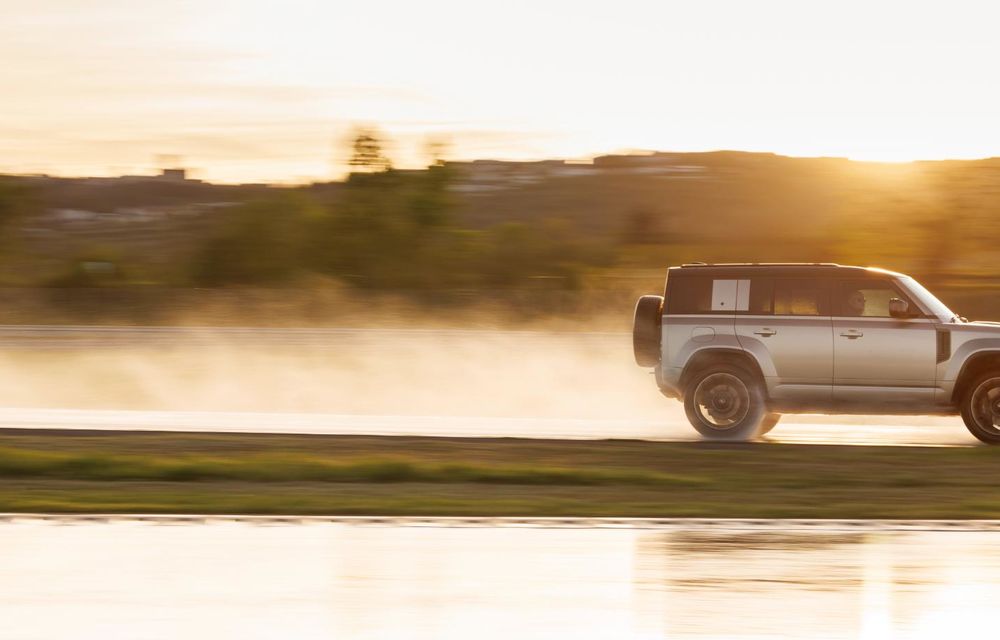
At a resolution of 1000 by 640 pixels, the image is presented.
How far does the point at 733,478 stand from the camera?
42.7 feet

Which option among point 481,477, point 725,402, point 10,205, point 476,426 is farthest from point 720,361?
point 10,205

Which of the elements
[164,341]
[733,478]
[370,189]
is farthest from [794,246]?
[733,478]

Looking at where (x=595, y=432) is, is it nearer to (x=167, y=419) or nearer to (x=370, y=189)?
(x=167, y=419)

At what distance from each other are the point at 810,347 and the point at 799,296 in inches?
22.3

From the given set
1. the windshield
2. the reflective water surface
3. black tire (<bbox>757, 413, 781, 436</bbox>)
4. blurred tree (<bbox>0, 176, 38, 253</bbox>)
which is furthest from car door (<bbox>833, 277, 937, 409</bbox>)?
blurred tree (<bbox>0, 176, 38, 253</bbox>)

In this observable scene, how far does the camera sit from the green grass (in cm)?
1109

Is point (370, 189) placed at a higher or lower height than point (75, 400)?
higher

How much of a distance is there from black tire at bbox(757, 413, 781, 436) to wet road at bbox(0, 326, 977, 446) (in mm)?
233

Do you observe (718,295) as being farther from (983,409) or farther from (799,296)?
(983,409)

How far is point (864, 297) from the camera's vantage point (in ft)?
50.9

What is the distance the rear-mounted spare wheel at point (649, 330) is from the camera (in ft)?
53.0

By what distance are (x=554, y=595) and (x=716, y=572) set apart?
3.50 feet

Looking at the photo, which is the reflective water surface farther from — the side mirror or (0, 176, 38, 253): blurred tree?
(0, 176, 38, 253): blurred tree

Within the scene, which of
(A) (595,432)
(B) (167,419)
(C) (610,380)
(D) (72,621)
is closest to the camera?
(D) (72,621)
